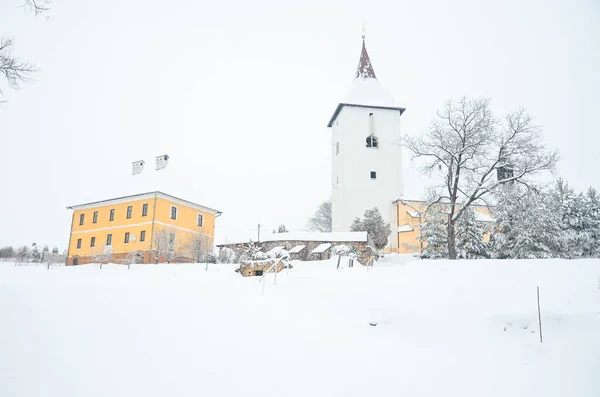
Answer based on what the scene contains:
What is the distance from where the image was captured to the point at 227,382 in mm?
6383

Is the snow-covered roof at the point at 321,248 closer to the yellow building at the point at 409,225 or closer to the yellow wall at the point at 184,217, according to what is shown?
the yellow building at the point at 409,225

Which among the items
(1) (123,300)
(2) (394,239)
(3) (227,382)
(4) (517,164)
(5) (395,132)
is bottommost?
(3) (227,382)

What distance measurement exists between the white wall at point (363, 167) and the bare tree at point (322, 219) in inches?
526

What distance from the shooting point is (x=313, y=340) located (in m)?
7.90

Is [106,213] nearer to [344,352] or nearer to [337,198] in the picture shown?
[337,198]

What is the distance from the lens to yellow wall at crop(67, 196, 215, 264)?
33812mm

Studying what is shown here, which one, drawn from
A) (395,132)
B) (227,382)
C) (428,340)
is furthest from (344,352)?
(395,132)

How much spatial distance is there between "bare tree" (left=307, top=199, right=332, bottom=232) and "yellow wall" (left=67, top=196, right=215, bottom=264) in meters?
19.7

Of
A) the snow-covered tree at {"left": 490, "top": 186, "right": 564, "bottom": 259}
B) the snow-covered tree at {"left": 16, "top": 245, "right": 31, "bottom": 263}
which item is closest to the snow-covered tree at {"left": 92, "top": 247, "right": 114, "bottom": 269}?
the snow-covered tree at {"left": 16, "top": 245, "right": 31, "bottom": 263}

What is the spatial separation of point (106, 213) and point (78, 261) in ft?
14.4

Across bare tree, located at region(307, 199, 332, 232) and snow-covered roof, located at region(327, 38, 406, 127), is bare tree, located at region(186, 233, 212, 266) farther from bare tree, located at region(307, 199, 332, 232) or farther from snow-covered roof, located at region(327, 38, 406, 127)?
bare tree, located at region(307, 199, 332, 232)

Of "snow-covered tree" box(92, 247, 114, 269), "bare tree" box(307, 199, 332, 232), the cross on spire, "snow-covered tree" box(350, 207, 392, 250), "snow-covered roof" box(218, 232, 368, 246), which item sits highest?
the cross on spire

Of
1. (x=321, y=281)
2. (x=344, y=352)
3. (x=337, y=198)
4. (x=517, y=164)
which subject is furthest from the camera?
(x=337, y=198)

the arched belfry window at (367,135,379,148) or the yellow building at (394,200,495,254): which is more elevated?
the arched belfry window at (367,135,379,148)
